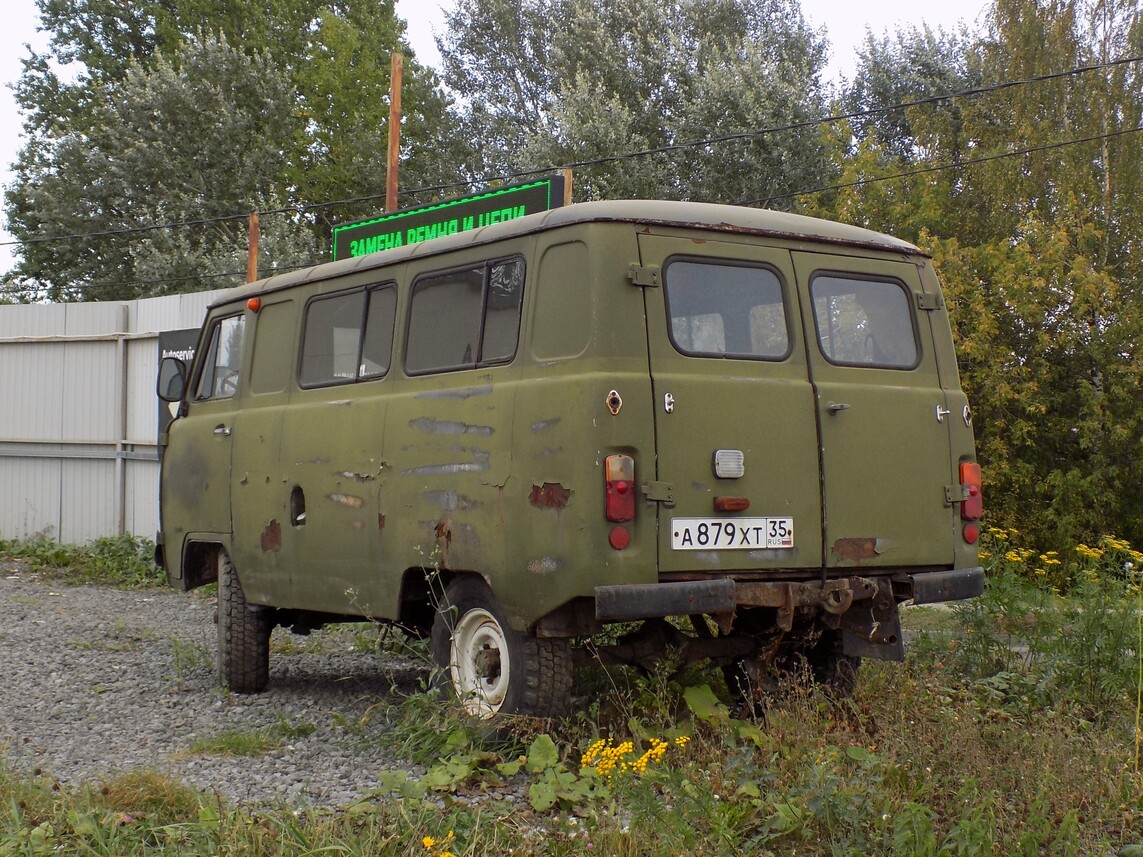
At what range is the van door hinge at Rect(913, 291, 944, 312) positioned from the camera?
21.9 ft

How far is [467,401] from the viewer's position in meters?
6.11

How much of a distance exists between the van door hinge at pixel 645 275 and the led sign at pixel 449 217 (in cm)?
645

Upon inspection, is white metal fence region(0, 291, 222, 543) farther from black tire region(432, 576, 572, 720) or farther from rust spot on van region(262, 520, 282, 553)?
black tire region(432, 576, 572, 720)

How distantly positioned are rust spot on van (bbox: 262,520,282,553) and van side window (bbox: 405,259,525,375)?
138 centimetres

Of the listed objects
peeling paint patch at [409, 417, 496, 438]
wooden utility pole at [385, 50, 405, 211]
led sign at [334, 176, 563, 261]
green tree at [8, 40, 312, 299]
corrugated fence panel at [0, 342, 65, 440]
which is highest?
green tree at [8, 40, 312, 299]

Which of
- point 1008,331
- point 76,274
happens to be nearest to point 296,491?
point 1008,331

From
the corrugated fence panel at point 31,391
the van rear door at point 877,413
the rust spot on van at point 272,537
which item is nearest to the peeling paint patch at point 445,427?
the rust spot on van at point 272,537

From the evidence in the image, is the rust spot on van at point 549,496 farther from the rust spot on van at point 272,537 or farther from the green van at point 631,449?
the rust spot on van at point 272,537

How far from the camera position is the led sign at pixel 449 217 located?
13.0m

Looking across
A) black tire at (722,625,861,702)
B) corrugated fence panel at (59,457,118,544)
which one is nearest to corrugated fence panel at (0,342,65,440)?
corrugated fence panel at (59,457,118,544)

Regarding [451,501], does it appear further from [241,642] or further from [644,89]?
[644,89]

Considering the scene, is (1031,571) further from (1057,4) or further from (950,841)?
(1057,4)

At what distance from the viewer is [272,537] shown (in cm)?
743

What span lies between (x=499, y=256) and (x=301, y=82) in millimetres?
36417
